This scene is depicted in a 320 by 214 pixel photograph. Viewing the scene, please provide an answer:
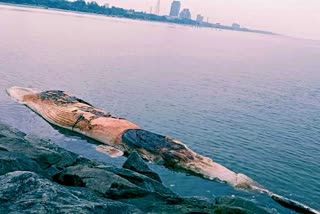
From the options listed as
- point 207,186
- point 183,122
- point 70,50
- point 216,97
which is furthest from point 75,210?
point 70,50

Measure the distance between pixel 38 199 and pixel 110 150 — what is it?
17678 mm

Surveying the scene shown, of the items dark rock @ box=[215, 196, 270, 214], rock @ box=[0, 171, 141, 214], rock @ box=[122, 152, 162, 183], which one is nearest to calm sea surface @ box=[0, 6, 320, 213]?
rock @ box=[122, 152, 162, 183]

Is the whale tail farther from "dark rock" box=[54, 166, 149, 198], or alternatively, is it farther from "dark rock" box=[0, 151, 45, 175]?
"dark rock" box=[0, 151, 45, 175]

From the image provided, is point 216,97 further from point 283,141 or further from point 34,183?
point 34,183

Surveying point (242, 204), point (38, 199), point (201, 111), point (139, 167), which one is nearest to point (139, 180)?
point (139, 167)

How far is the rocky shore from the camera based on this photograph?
9.68 m

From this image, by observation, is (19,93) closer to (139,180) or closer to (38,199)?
(139,180)

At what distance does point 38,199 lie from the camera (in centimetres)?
966

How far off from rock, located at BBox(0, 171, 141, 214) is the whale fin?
1584 centimetres

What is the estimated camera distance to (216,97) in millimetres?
50188

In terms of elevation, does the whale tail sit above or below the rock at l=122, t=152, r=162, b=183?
below

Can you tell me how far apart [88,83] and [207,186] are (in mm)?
30679

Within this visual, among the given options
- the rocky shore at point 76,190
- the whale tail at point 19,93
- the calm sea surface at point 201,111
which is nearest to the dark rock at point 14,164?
the rocky shore at point 76,190

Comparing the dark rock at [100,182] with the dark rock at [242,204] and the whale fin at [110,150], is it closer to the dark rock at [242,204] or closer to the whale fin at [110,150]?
the dark rock at [242,204]
